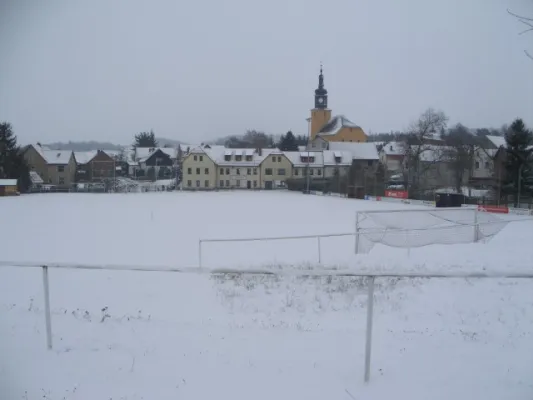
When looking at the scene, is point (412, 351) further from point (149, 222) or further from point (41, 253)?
point (149, 222)

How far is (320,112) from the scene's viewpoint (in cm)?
9981

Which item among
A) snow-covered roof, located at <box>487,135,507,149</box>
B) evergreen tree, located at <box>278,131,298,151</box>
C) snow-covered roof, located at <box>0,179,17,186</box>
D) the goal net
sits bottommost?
the goal net

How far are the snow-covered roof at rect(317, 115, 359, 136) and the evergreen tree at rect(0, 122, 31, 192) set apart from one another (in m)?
61.4

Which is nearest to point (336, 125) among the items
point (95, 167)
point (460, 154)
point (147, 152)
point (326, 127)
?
point (326, 127)

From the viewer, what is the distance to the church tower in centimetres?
9981

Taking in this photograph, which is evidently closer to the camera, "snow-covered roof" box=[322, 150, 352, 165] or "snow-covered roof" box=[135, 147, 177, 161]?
"snow-covered roof" box=[322, 150, 352, 165]

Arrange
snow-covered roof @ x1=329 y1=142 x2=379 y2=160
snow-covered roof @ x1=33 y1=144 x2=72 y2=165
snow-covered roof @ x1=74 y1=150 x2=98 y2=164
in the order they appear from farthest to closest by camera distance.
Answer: snow-covered roof @ x1=329 y1=142 x2=379 y2=160 < snow-covered roof @ x1=74 y1=150 x2=98 y2=164 < snow-covered roof @ x1=33 y1=144 x2=72 y2=165

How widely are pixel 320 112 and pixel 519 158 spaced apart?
7085 centimetres

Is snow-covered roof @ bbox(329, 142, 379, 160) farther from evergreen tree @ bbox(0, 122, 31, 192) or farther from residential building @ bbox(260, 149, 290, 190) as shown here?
evergreen tree @ bbox(0, 122, 31, 192)

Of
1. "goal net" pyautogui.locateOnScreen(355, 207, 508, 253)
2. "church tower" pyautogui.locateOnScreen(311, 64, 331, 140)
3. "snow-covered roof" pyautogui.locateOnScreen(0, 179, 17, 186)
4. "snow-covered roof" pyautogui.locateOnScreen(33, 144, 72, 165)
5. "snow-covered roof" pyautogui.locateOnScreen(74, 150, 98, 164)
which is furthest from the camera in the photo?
"church tower" pyautogui.locateOnScreen(311, 64, 331, 140)

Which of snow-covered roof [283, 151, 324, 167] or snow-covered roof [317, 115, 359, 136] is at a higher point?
snow-covered roof [317, 115, 359, 136]

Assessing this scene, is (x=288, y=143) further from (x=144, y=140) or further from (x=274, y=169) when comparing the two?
(x=144, y=140)

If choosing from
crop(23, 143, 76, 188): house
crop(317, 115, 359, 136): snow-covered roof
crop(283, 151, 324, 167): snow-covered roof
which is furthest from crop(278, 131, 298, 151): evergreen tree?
crop(23, 143, 76, 188): house

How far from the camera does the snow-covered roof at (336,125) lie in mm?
90938
